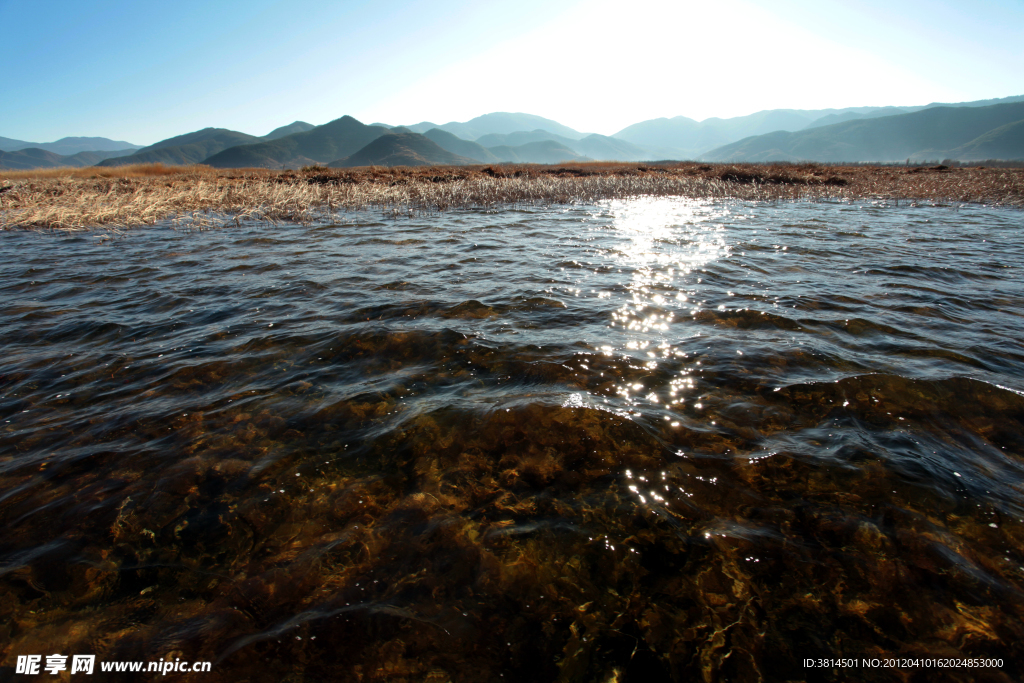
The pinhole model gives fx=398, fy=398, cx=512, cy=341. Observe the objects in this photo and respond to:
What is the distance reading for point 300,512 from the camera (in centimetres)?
335

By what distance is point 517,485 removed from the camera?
3.58 m

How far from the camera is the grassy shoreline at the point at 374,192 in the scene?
59.4 ft

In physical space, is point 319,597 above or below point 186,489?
below

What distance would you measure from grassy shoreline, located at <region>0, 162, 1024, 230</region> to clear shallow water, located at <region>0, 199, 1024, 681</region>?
1405 cm

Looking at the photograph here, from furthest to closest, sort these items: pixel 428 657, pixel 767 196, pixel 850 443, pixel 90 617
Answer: pixel 767 196, pixel 850 443, pixel 90 617, pixel 428 657

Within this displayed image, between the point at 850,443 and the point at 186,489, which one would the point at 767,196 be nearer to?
the point at 850,443

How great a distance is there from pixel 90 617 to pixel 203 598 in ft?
2.12

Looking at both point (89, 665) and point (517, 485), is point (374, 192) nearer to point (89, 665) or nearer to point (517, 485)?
point (517, 485)

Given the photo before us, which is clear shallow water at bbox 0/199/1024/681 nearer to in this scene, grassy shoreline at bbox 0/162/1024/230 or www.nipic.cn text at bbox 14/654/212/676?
www.nipic.cn text at bbox 14/654/212/676

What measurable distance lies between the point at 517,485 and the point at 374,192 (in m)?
25.0

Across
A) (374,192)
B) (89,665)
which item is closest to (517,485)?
(89,665)

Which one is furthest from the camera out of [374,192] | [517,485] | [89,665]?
[374,192]

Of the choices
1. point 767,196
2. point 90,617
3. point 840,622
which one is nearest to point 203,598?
point 90,617

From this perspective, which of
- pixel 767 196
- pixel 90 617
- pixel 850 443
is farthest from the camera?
pixel 767 196
